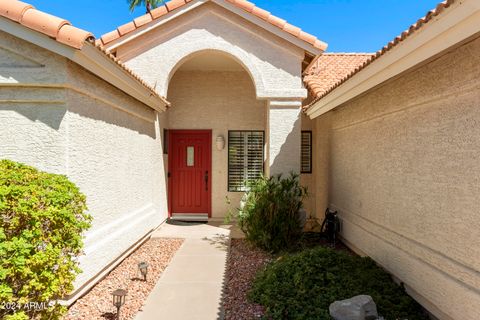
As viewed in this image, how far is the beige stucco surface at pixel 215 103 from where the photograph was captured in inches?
440

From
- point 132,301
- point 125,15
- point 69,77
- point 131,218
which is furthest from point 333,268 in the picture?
point 125,15

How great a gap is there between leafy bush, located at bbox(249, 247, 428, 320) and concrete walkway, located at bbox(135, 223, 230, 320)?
29.1 inches

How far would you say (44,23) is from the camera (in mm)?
→ 4367

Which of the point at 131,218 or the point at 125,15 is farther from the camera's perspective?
the point at 125,15

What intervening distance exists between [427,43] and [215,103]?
8064mm

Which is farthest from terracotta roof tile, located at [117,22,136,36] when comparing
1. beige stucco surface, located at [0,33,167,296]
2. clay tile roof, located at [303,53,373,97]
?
clay tile roof, located at [303,53,373,97]

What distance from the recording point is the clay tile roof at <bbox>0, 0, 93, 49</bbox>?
4.28 metres

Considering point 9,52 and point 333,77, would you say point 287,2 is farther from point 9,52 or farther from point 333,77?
point 9,52

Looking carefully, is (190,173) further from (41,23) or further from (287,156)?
(41,23)

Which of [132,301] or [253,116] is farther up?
[253,116]

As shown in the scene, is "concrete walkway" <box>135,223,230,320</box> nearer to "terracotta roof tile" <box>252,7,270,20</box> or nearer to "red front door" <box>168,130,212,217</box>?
"red front door" <box>168,130,212,217</box>

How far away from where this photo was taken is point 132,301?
508 centimetres

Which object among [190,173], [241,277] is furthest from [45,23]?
[190,173]

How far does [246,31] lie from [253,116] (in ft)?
10.2
